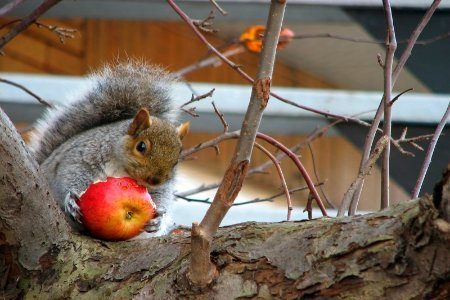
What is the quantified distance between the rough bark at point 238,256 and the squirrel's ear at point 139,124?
1.62ft

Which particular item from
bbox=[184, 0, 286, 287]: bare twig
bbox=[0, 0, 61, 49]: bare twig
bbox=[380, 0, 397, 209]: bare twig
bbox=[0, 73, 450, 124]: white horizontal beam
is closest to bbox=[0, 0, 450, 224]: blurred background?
bbox=[0, 73, 450, 124]: white horizontal beam

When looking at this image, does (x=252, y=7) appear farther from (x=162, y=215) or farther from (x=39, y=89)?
(x=162, y=215)

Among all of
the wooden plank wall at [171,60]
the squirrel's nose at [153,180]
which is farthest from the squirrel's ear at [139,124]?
the wooden plank wall at [171,60]

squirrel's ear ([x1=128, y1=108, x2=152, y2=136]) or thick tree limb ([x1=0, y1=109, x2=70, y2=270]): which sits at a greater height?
squirrel's ear ([x1=128, y1=108, x2=152, y2=136])

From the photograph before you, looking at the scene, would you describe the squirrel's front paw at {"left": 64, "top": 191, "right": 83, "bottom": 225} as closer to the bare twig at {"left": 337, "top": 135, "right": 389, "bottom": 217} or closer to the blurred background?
the bare twig at {"left": 337, "top": 135, "right": 389, "bottom": 217}

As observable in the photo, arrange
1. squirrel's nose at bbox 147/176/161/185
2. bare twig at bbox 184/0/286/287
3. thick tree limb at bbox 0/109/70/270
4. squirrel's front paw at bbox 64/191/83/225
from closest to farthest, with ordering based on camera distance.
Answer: bare twig at bbox 184/0/286/287
thick tree limb at bbox 0/109/70/270
squirrel's front paw at bbox 64/191/83/225
squirrel's nose at bbox 147/176/161/185

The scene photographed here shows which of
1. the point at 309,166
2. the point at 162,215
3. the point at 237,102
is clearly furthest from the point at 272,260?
the point at 309,166

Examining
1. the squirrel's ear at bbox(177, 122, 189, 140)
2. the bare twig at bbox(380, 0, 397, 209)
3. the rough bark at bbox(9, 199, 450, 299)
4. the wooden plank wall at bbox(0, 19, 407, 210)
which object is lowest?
the rough bark at bbox(9, 199, 450, 299)

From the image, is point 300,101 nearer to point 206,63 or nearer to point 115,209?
point 206,63

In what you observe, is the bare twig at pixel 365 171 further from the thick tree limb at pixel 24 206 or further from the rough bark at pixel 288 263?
the thick tree limb at pixel 24 206

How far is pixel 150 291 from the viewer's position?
42.1 inches

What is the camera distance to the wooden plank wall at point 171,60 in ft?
12.6

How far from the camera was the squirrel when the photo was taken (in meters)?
1.69

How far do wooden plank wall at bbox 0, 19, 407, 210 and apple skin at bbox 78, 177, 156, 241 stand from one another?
239cm
